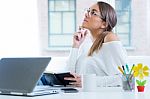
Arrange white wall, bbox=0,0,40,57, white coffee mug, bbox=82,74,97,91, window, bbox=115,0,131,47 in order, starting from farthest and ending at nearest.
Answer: window, bbox=115,0,131,47 < white wall, bbox=0,0,40,57 < white coffee mug, bbox=82,74,97,91

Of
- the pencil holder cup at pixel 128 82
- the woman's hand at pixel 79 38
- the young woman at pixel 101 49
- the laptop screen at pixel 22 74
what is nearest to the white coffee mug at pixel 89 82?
the pencil holder cup at pixel 128 82

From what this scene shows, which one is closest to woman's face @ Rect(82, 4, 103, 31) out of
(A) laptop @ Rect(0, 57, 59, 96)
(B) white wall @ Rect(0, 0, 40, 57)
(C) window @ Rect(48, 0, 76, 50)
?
(A) laptop @ Rect(0, 57, 59, 96)

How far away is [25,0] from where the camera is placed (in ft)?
14.7

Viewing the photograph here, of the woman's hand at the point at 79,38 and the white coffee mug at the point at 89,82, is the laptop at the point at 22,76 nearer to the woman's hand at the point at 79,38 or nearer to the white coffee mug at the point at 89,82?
the white coffee mug at the point at 89,82

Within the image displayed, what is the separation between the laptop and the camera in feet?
4.63

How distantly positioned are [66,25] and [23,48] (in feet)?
2.71

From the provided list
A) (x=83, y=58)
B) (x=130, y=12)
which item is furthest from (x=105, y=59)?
(x=130, y=12)

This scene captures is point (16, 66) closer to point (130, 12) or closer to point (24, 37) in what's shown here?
point (24, 37)

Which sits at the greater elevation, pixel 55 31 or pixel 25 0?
pixel 25 0

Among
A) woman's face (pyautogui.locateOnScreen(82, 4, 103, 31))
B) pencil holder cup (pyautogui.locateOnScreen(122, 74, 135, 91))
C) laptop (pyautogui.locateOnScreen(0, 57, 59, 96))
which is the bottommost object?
pencil holder cup (pyautogui.locateOnScreen(122, 74, 135, 91))

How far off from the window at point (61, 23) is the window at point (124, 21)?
2.16 feet

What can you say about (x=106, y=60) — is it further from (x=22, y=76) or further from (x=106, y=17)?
(x=22, y=76)

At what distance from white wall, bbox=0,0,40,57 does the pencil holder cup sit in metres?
2.88

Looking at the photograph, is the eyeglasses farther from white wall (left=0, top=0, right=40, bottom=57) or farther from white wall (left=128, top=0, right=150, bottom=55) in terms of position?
white wall (left=128, top=0, right=150, bottom=55)
